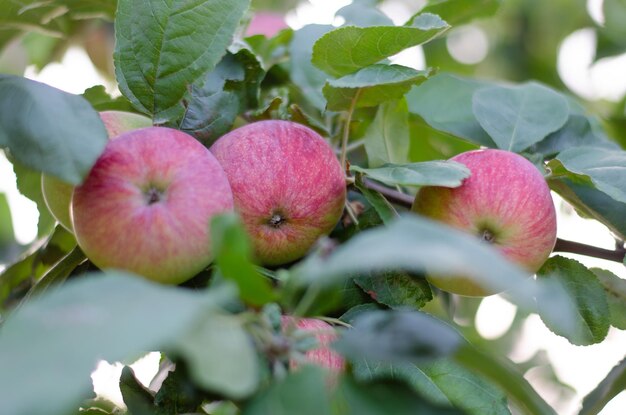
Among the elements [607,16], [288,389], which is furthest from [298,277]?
[607,16]

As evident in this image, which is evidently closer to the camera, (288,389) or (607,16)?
(288,389)

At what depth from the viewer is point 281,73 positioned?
3.93 feet

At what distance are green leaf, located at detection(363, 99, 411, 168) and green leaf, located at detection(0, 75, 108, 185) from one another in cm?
37

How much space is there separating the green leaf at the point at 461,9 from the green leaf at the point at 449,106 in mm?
90

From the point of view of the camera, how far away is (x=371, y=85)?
2.87 feet

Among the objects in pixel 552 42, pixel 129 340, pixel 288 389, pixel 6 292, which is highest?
pixel 129 340

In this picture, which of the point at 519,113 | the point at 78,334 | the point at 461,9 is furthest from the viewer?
the point at 461,9

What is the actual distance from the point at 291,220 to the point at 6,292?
471 mm

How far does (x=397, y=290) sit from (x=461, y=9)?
553mm

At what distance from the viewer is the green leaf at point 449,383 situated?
2.62 feet

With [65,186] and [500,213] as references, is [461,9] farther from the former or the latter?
[65,186]

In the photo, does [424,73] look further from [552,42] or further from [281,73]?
[552,42]

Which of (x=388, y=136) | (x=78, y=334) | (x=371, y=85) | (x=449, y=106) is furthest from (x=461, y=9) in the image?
(x=78, y=334)

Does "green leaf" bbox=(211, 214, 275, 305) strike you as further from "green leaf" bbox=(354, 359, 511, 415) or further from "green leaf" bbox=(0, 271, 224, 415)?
"green leaf" bbox=(354, 359, 511, 415)
